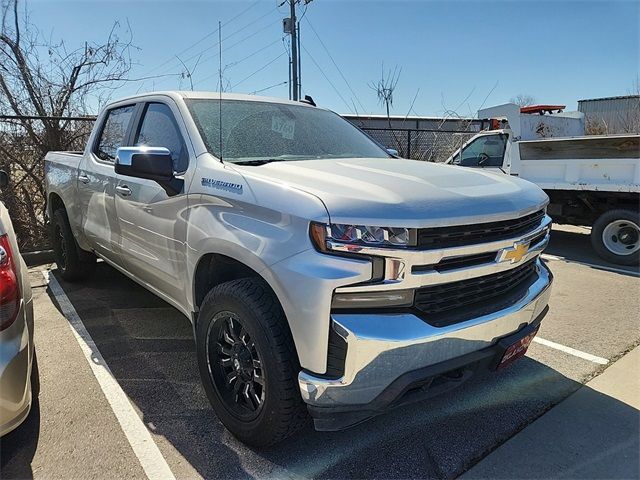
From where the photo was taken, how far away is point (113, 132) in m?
4.21

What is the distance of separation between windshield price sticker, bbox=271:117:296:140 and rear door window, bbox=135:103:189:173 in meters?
0.64

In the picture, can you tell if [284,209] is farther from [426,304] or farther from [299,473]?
[299,473]

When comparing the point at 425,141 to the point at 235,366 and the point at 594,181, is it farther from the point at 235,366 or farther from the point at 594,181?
the point at 235,366

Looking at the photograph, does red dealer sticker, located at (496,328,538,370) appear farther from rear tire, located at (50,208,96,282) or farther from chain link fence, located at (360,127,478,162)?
chain link fence, located at (360,127,478,162)

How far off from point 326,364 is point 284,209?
70 centimetres

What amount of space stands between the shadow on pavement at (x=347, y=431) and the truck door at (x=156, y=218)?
1.89ft

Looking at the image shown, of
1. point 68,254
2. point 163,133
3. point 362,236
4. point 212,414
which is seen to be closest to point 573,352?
point 362,236

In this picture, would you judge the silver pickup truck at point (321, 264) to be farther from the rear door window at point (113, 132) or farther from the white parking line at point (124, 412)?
→ the rear door window at point (113, 132)

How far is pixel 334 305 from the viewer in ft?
6.32

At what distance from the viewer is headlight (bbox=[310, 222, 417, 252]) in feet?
6.39

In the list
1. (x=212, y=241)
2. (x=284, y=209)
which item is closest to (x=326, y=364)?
(x=284, y=209)

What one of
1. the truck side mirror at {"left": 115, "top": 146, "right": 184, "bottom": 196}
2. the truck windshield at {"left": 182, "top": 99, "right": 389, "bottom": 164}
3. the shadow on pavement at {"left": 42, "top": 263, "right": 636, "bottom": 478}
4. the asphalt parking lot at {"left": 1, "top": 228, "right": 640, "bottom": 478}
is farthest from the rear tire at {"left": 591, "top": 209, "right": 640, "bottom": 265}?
the truck side mirror at {"left": 115, "top": 146, "right": 184, "bottom": 196}

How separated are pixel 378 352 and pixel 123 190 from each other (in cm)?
246

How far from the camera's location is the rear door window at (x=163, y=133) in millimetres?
2945
